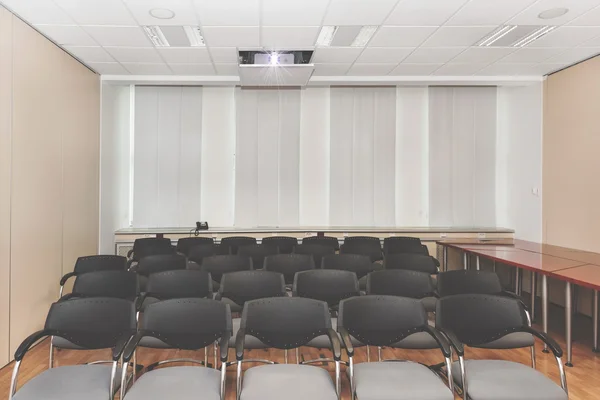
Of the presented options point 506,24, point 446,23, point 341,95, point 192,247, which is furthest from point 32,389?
point 341,95

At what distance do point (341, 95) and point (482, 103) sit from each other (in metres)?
2.56

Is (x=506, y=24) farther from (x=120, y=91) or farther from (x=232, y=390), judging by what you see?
(x=120, y=91)

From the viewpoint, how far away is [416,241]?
5977 millimetres

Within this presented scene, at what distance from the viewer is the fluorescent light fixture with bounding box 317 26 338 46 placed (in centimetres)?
452

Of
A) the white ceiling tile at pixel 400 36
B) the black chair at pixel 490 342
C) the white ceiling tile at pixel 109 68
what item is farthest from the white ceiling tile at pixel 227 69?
the black chair at pixel 490 342

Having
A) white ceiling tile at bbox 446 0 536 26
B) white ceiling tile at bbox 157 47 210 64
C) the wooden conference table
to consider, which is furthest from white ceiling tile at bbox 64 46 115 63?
the wooden conference table

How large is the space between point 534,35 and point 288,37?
2.85m

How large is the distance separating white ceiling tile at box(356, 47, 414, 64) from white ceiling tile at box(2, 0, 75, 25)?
3.42 metres

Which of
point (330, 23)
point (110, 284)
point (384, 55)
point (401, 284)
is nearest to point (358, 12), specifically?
point (330, 23)

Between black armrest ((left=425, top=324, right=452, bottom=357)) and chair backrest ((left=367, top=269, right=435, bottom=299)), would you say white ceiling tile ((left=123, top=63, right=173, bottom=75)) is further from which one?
black armrest ((left=425, top=324, right=452, bottom=357))

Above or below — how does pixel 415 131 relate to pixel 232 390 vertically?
above

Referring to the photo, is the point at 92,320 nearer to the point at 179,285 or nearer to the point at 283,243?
the point at 179,285

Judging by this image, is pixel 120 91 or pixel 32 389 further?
pixel 120 91

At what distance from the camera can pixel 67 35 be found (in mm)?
4594
